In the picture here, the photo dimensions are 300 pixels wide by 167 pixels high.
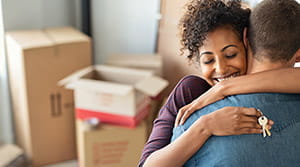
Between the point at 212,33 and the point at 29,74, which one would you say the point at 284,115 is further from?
the point at 29,74

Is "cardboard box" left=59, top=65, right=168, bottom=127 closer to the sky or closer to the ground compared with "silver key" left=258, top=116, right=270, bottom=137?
closer to the ground

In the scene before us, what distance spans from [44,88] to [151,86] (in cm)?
77

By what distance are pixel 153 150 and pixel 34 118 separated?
1.77 meters

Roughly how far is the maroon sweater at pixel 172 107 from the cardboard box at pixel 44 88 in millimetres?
1567

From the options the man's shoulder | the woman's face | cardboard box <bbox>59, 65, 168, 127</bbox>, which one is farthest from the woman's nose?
cardboard box <bbox>59, 65, 168, 127</bbox>

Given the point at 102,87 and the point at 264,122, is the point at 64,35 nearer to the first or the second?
the point at 102,87

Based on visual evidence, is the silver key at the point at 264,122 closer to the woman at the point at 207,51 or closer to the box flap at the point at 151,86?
the woman at the point at 207,51

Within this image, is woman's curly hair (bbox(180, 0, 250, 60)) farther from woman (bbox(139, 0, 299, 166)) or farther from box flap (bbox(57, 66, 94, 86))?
box flap (bbox(57, 66, 94, 86))

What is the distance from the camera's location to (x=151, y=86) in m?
2.38

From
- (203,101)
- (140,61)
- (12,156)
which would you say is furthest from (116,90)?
(203,101)

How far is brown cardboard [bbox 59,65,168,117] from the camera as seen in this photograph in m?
2.32

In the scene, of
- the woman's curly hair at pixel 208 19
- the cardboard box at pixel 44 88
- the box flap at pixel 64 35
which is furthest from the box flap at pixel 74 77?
the woman's curly hair at pixel 208 19

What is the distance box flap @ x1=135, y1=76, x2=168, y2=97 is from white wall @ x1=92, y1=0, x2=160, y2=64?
676 mm

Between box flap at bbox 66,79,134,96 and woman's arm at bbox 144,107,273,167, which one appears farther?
box flap at bbox 66,79,134,96
